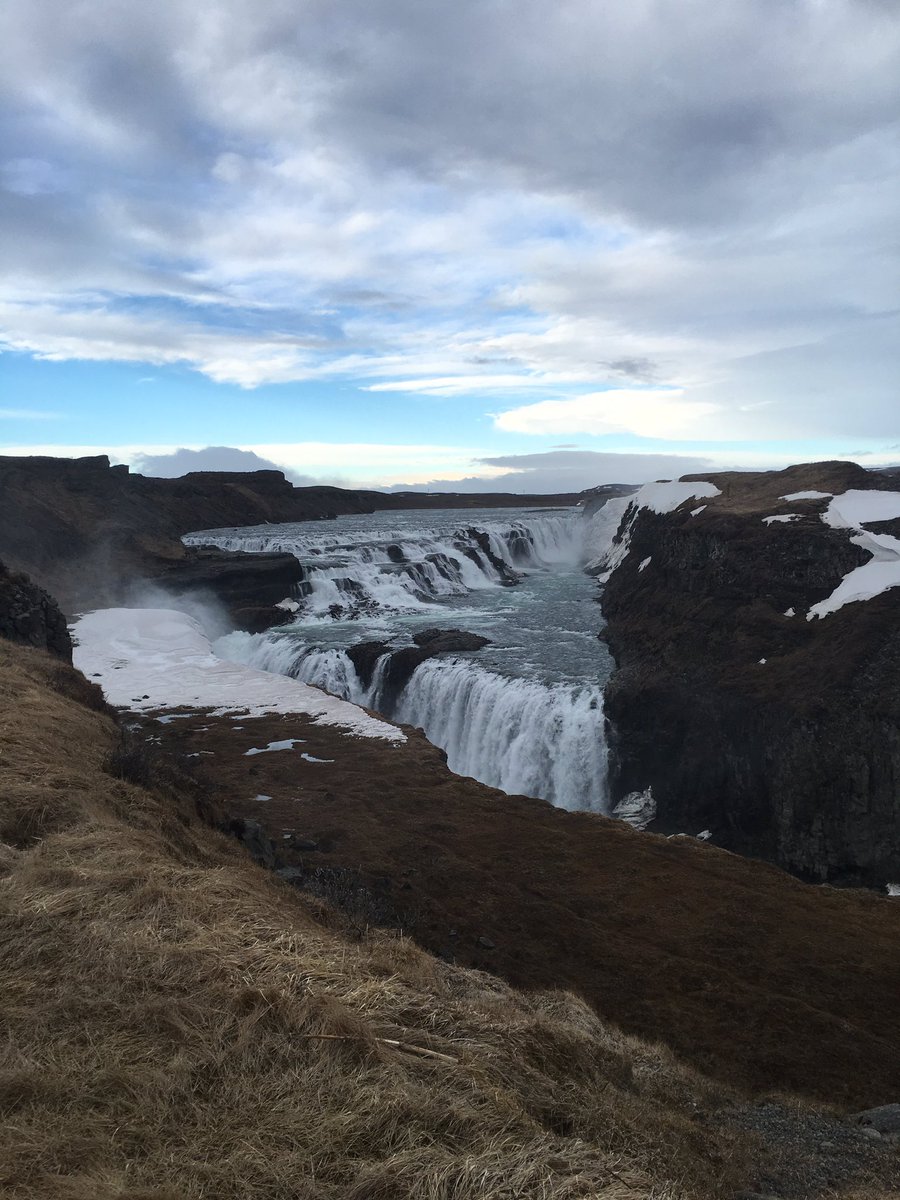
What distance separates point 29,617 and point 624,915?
16018mm

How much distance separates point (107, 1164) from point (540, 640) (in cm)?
2631

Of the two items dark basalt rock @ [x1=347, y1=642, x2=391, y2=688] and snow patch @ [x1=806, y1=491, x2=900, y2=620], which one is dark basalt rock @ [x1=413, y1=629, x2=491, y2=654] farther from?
snow patch @ [x1=806, y1=491, x2=900, y2=620]

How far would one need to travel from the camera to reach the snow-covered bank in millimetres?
20453

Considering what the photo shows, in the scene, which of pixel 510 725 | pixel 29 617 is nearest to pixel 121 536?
pixel 29 617

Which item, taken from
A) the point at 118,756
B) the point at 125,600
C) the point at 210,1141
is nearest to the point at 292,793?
the point at 118,756

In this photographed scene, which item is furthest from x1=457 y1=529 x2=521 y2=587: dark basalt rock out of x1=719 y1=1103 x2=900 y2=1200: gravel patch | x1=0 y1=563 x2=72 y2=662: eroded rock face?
x1=719 y1=1103 x2=900 y2=1200: gravel patch

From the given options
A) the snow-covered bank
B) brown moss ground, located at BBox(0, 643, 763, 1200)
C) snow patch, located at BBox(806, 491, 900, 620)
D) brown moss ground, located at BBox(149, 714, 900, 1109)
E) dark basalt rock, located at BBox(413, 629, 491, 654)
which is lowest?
brown moss ground, located at BBox(149, 714, 900, 1109)

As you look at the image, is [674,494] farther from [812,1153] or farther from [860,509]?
[812,1153]

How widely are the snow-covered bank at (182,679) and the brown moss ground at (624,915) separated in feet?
14.6

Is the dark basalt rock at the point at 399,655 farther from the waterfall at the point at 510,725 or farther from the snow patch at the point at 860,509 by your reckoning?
the snow patch at the point at 860,509

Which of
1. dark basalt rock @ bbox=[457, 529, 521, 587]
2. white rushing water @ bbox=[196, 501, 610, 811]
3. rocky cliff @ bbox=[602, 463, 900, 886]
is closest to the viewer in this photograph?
rocky cliff @ bbox=[602, 463, 900, 886]

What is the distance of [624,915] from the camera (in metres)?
11.1

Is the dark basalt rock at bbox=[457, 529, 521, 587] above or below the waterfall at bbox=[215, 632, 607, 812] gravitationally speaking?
above

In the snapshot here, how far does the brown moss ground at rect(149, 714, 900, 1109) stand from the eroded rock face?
638 centimetres
